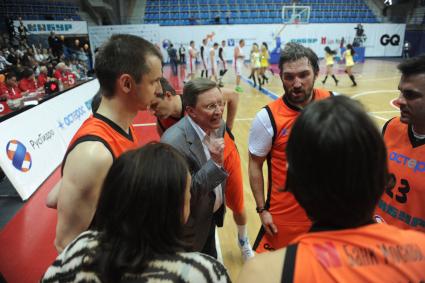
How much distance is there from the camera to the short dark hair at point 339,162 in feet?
2.63

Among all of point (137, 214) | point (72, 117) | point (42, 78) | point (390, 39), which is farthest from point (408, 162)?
point (390, 39)

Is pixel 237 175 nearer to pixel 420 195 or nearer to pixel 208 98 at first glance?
pixel 208 98

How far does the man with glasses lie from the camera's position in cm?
182

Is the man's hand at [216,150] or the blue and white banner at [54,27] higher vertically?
the blue and white banner at [54,27]

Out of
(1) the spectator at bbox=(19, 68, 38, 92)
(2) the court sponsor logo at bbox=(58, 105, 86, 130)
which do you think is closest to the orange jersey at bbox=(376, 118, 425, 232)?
(2) the court sponsor logo at bbox=(58, 105, 86, 130)

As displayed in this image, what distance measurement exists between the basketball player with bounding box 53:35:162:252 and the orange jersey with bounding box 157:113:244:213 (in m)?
0.97

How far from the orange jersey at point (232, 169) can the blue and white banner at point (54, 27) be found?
1642 centimetres

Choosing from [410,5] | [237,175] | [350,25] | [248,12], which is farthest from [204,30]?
[237,175]

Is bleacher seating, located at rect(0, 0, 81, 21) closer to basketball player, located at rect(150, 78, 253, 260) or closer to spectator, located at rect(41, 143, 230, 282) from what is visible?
basketball player, located at rect(150, 78, 253, 260)

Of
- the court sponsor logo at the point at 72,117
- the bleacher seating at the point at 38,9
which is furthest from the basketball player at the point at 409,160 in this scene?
the bleacher seating at the point at 38,9

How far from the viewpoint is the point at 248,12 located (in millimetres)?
24828

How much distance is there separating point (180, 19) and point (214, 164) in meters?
24.4

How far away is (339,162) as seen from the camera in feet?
2.61

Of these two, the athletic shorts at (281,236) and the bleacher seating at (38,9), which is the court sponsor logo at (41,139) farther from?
the bleacher seating at (38,9)
